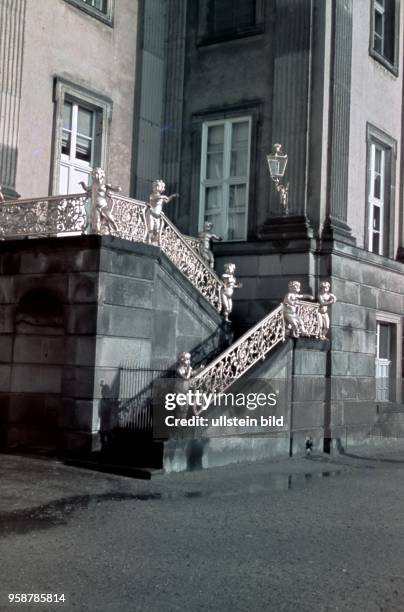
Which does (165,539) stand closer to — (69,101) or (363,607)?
(363,607)

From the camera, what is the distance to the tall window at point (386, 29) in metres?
20.5

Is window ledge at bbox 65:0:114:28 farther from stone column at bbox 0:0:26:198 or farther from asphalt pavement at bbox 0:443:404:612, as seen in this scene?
asphalt pavement at bbox 0:443:404:612

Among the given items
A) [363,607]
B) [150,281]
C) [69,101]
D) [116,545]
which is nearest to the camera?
[363,607]

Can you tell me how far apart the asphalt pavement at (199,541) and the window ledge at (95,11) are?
32.4ft

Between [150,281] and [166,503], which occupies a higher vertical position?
[150,281]

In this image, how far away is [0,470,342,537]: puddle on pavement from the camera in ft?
28.5

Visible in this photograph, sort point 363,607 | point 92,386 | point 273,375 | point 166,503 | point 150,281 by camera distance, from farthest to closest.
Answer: point 273,375
point 150,281
point 92,386
point 166,503
point 363,607

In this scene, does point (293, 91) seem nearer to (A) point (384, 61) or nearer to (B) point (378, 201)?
(A) point (384, 61)

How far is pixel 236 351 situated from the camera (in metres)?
14.2

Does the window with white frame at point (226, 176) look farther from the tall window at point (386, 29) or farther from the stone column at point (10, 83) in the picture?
the stone column at point (10, 83)

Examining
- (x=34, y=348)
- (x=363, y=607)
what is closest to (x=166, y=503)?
(x=363, y=607)

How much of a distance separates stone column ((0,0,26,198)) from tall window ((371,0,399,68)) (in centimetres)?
907

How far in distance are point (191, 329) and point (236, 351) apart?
138cm

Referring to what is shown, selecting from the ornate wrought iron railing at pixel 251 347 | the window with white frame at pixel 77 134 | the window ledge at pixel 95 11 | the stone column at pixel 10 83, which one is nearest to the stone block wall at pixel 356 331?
the ornate wrought iron railing at pixel 251 347
